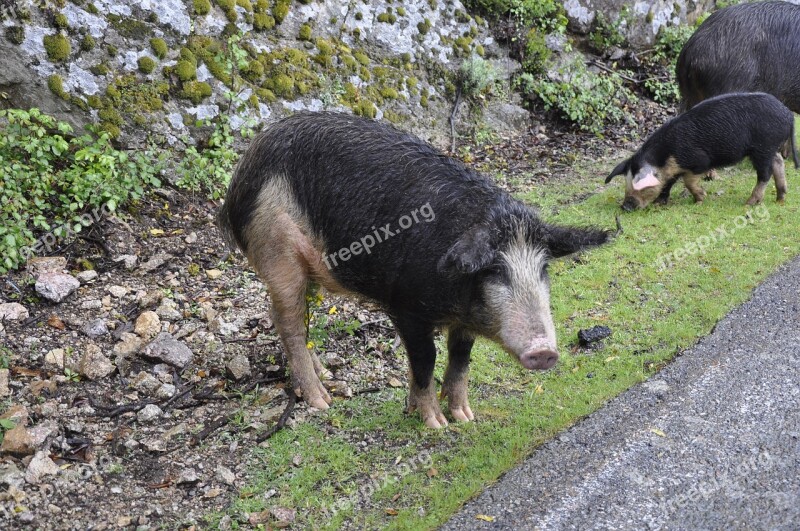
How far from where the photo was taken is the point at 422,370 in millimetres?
4785

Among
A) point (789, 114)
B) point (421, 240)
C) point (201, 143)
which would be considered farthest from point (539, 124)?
point (421, 240)

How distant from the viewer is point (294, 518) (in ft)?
13.4

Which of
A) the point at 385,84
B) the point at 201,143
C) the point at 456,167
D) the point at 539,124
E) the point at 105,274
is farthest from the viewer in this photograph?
the point at 539,124

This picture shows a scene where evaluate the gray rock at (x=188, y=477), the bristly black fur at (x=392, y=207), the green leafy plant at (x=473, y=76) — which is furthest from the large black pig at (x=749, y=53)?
the gray rock at (x=188, y=477)

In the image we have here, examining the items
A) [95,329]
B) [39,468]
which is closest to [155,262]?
[95,329]

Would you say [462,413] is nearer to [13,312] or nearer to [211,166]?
[13,312]

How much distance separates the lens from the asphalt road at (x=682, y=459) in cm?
382

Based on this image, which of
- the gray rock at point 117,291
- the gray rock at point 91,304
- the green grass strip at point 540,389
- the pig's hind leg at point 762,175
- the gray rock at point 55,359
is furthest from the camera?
the pig's hind leg at point 762,175

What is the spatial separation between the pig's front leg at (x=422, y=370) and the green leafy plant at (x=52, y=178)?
344 cm

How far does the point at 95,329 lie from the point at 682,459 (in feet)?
14.5

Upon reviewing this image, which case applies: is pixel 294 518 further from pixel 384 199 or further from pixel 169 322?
Result: pixel 169 322

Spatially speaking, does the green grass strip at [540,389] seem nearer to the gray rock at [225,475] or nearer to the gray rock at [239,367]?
the gray rock at [225,475]

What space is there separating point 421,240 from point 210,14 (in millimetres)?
5428

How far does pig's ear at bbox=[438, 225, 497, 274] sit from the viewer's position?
4.04m
